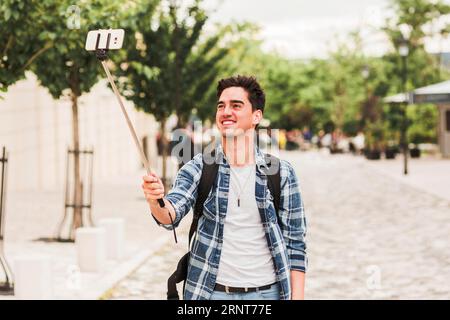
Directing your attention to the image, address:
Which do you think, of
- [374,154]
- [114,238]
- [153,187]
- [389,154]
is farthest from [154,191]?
[389,154]

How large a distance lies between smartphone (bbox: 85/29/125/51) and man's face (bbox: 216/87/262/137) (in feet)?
A: 1.62

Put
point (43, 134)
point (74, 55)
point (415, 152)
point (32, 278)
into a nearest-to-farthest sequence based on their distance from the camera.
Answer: point (32, 278), point (74, 55), point (43, 134), point (415, 152)

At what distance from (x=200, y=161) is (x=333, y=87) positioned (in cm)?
6736

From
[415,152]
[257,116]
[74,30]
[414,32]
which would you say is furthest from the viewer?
[414,32]

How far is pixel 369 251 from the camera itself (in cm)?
1259

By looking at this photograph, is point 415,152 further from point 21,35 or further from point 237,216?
point 237,216

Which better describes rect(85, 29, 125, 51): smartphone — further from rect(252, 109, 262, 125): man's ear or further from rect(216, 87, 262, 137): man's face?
rect(252, 109, 262, 125): man's ear

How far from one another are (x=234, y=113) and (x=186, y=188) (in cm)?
37

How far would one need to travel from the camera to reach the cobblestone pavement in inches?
373

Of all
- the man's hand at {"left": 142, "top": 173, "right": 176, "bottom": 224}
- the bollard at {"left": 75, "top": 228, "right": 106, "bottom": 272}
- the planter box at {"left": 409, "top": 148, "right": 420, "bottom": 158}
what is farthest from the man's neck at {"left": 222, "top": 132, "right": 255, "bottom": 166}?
the planter box at {"left": 409, "top": 148, "right": 420, "bottom": 158}

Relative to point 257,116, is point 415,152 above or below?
below

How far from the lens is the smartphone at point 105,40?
11.3ft

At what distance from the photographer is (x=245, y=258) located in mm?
3652

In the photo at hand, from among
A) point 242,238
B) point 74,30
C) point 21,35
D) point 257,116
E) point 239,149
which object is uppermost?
point 74,30
